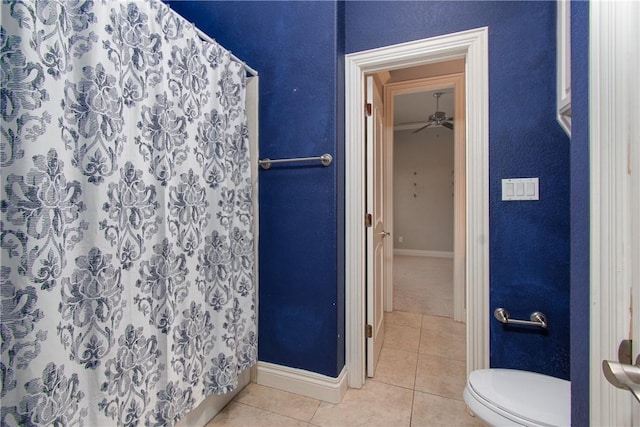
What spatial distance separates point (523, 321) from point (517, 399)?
1.60ft

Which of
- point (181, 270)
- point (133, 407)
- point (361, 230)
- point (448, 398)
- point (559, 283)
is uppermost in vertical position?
point (361, 230)

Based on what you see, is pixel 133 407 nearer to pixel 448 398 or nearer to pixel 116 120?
pixel 116 120

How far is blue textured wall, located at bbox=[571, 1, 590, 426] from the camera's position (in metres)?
0.57

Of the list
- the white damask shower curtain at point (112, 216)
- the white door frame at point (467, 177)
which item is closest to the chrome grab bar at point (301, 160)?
the white door frame at point (467, 177)

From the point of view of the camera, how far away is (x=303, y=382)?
1.58 meters

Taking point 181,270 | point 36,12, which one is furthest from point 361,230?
point 36,12

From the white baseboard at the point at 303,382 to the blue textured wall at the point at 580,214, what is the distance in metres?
1.13

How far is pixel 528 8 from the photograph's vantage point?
1351 millimetres

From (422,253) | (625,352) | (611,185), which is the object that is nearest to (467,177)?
(611,185)

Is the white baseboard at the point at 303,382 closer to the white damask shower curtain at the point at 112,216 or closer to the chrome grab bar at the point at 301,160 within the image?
the white damask shower curtain at the point at 112,216

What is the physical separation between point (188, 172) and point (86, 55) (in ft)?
1.58

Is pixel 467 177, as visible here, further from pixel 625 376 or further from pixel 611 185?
pixel 625 376

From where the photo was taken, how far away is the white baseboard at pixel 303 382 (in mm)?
1525

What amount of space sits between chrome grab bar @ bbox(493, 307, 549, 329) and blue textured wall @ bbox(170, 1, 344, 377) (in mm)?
813
